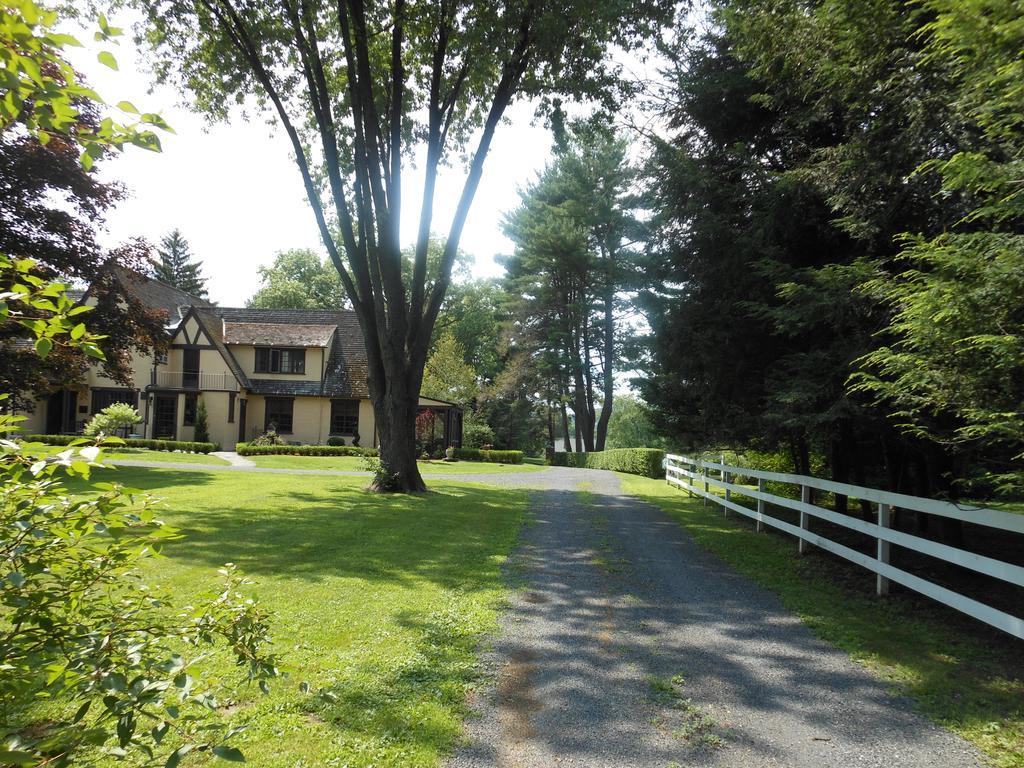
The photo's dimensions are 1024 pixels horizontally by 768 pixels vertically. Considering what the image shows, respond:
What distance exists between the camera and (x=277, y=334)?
112ft

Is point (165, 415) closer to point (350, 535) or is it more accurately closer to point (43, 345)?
point (350, 535)

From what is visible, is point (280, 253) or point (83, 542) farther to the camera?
point (280, 253)

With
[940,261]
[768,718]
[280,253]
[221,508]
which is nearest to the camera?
[768,718]

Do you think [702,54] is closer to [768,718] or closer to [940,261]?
[940,261]

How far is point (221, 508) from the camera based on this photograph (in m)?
11.1

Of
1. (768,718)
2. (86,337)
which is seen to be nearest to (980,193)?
(768,718)

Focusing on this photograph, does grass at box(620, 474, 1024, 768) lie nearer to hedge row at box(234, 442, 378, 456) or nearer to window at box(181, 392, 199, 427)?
hedge row at box(234, 442, 378, 456)

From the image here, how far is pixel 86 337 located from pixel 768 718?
12.9 feet

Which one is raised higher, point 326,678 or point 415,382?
point 415,382

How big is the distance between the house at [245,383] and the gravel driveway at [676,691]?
1109 inches

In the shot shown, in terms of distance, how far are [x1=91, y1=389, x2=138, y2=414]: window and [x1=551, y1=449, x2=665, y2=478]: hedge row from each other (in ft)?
80.6

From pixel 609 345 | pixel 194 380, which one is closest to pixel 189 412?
pixel 194 380

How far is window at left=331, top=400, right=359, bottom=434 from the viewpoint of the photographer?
110 feet

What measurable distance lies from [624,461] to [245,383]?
66.3ft
